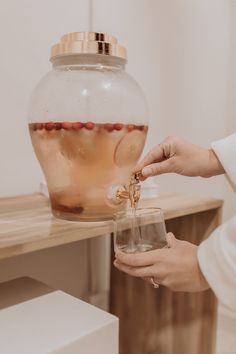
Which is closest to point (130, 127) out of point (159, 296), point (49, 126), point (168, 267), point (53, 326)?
point (49, 126)

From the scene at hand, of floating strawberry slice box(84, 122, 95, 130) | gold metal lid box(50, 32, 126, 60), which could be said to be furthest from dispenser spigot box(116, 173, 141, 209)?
gold metal lid box(50, 32, 126, 60)

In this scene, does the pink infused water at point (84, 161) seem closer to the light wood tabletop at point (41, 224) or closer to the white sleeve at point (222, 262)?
the light wood tabletop at point (41, 224)

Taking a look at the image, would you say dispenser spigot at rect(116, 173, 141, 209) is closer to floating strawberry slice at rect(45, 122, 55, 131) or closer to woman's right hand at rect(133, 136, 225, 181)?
woman's right hand at rect(133, 136, 225, 181)

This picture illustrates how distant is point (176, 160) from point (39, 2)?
56cm

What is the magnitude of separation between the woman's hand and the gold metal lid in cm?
37

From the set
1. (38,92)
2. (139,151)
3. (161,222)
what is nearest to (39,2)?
(38,92)

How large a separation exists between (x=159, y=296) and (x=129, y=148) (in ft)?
1.72

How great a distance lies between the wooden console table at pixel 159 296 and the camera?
→ 2.55ft

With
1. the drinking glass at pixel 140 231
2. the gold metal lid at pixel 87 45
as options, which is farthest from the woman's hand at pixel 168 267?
the gold metal lid at pixel 87 45

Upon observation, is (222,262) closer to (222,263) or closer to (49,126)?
(222,263)

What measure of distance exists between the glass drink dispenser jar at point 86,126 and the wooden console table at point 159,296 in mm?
55

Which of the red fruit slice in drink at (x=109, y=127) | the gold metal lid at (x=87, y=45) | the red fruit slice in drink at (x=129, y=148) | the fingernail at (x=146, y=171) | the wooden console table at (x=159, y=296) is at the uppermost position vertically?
the gold metal lid at (x=87, y=45)

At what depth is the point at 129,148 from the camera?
80 centimetres

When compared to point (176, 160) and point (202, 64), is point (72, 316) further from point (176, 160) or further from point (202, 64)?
point (202, 64)
